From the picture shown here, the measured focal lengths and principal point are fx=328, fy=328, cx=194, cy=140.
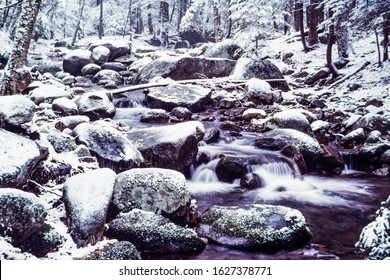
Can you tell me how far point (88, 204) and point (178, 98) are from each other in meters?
7.26

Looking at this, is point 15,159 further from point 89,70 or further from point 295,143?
point 89,70

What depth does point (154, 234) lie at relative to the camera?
129 inches

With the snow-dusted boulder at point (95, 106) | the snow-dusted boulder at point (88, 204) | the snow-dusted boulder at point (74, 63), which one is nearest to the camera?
the snow-dusted boulder at point (88, 204)

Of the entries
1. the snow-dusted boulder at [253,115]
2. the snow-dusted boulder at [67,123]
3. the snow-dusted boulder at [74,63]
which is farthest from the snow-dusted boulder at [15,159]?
the snow-dusted boulder at [74,63]

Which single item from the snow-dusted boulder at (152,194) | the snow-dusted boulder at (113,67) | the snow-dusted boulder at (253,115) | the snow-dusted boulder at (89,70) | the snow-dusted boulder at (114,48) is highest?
the snow-dusted boulder at (114,48)


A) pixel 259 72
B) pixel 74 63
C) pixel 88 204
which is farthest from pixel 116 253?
pixel 74 63

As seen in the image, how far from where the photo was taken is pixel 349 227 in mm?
4184

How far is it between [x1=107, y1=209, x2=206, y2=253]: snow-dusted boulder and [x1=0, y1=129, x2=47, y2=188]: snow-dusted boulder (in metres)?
1.04

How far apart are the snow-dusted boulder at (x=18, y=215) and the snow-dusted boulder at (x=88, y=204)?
1.13 feet

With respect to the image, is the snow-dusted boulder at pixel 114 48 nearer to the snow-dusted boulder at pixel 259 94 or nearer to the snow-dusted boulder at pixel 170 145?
the snow-dusted boulder at pixel 259 94

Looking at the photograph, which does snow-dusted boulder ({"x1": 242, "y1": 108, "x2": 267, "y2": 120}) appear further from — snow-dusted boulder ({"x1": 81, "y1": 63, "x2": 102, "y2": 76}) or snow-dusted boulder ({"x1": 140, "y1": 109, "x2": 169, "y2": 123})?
snow-dusted boulder ({"x1": 81, "y1": 63, "x2": 102, "y2": 76})

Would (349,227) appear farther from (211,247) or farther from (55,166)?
(55,166)

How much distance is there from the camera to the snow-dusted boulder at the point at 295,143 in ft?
21.4
